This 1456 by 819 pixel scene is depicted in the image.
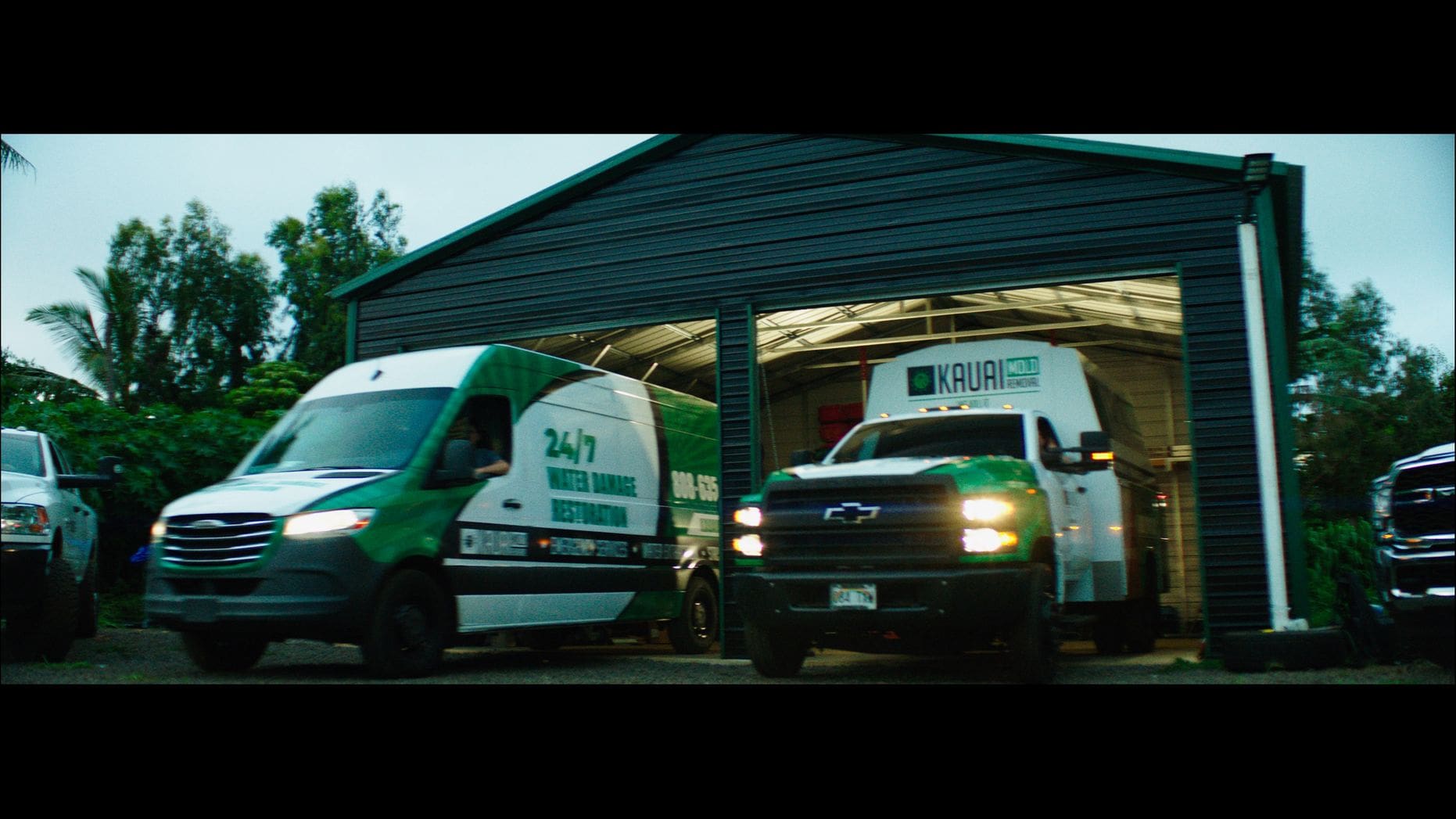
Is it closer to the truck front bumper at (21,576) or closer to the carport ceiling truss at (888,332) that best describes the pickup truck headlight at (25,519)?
the truck front bumper at (21,576)

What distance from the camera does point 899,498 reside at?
7.97m

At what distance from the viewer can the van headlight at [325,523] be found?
318 inches

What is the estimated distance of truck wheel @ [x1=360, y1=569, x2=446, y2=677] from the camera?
8.30 metres

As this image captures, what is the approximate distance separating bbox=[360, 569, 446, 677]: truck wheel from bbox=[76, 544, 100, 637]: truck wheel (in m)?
4.30

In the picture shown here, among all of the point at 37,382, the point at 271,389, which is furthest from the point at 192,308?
the point at 37,382

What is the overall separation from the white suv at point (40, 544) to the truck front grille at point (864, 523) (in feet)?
18.4

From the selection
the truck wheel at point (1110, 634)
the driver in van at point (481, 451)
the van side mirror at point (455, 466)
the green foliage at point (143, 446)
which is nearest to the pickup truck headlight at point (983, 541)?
the van side mirror at point (455, 466)

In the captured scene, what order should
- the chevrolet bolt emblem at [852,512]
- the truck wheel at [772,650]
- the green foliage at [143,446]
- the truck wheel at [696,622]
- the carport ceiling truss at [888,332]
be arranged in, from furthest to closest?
the green foliage at [143,446]
the carport ceiling truss at [888,332]
the truck wheel at [696,622]
the truck wheel at [772,650]
the chevrolet bolt emblem at [852,512]

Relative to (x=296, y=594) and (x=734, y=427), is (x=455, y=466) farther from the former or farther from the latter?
(x=734, y=427)

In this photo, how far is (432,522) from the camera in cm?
880

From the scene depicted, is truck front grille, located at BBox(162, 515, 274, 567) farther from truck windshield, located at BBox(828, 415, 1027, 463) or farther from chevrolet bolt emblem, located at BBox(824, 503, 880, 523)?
truck windshield, located at BBox(828, 415, 1027, 463)

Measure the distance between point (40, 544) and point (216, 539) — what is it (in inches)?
84.1
